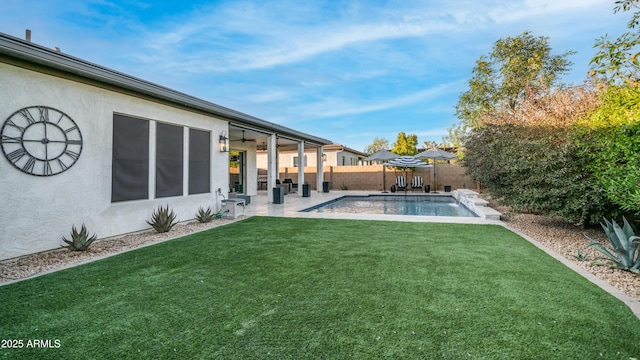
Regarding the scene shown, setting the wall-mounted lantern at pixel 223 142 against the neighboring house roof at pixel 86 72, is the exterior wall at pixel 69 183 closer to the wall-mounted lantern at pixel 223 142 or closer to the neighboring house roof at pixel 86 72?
the neighboring house roof at pixel 86 72

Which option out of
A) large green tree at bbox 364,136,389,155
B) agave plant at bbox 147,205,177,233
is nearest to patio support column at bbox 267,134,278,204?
agave plant at bbox 147,205,177,233

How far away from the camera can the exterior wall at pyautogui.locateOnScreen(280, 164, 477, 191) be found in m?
18.8

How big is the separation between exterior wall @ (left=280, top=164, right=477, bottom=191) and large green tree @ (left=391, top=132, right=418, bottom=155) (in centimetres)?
1334

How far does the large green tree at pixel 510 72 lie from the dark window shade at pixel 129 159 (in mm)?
13055

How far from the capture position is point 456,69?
671 inches

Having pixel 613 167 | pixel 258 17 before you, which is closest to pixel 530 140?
pixel 613 167

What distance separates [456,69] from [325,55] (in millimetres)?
7585

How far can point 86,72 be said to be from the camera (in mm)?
5148

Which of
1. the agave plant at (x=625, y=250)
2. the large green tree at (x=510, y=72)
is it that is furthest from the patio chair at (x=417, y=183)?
the agave plant at (x=625, y=250)

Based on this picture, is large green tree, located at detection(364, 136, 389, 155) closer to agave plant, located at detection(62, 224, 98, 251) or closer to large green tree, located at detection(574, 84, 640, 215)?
large green tree, located at detection(574, 84, 640, 215)

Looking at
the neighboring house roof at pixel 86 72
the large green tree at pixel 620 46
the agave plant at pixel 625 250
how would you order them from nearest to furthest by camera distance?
the large green tree at pixel 620 46, the agave plant at pixel 625 250, the neighboring house roof at pixel 86 72

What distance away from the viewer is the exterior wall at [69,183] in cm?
454

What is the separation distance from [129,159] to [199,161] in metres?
2.07

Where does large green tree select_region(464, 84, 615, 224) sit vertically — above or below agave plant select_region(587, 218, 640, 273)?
above
